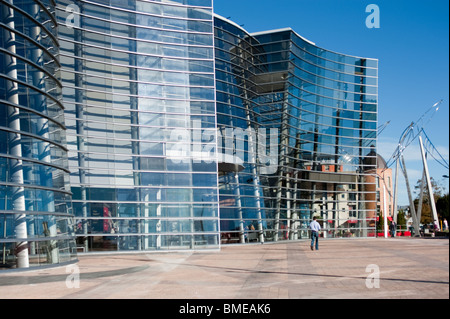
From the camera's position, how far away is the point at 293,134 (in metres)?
45.7

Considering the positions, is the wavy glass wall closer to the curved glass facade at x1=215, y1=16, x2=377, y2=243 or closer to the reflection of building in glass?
the reflection of building in glass

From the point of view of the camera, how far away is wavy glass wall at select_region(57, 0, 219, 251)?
2988 centimetres

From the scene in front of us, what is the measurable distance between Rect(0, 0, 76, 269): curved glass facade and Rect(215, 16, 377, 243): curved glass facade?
16.9 metres

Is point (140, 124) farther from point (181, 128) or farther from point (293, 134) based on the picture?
point (293, 134)

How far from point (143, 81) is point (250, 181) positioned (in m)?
12.4

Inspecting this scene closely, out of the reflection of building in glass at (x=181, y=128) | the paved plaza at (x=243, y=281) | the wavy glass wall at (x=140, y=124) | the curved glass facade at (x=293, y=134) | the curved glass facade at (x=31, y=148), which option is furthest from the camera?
the curved glass facade at (x=293, y=134)

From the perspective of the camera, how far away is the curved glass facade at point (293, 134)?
3966 centimetres

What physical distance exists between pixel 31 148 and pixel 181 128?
39.5 feet

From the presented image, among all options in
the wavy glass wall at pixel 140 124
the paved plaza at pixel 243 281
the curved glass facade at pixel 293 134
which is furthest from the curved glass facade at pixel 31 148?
the curved glass facade at pixel 293 134

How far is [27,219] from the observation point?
765 inches

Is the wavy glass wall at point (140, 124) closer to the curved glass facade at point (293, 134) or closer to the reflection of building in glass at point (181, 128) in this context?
the reflection of building in glass at point (181, 128)

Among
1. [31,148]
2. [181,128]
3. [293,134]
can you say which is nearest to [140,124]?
[181,128]

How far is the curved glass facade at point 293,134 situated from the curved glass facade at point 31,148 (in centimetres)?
1686
